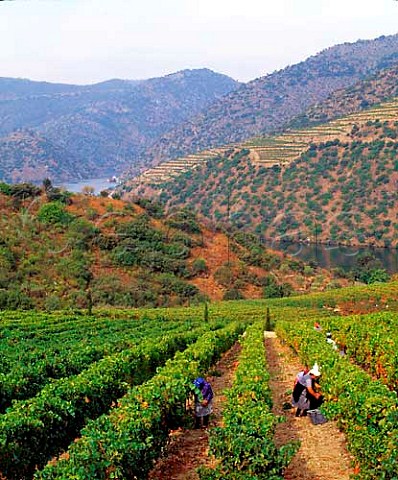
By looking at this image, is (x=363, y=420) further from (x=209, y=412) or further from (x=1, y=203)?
(x=1, y=203)

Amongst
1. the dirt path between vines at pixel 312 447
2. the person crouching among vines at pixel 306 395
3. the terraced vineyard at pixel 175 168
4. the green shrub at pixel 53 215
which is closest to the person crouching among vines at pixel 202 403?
the dirt path between vines at pixel 312 447

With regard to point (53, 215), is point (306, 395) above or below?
above

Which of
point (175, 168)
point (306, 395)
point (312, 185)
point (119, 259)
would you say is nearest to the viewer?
point (306, 395)

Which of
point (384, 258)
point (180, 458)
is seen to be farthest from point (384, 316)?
point (384, 258)

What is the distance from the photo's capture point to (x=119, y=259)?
6400cm

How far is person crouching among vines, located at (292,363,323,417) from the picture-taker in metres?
13.1

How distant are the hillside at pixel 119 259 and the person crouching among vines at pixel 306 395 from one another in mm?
39792

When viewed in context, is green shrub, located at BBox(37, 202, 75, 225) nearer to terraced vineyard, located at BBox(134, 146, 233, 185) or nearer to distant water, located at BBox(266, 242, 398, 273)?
distant water, located at BBox(266, 242, 398, 273)

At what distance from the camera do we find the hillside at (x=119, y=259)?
55750 mm

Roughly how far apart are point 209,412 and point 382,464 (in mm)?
5108

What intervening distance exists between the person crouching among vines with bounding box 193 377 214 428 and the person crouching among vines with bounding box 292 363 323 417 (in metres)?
2.21

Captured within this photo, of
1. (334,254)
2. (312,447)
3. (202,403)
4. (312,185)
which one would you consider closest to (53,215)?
(334,254)

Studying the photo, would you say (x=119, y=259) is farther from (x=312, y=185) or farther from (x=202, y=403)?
(x=312, y=185)

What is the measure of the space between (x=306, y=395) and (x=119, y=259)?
5198cm
